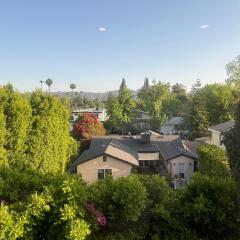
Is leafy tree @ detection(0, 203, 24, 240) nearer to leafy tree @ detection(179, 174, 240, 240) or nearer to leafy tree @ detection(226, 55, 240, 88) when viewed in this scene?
leafy tree @ detection(179, 174, 240, 240)

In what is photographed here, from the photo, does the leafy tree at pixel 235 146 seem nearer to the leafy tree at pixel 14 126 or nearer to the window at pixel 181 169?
the leafy tree at pixel 14 126

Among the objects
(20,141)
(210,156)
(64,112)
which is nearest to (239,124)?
(20,141)

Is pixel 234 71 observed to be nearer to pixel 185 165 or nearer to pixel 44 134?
pixel 185 165

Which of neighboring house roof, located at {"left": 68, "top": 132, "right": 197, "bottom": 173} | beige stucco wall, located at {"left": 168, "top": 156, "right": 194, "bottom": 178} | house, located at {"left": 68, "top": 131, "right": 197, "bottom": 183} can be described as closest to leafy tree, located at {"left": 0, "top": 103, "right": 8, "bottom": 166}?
house, located at {"left": 68, "top": 131, "right": 197, "bottom": 183}

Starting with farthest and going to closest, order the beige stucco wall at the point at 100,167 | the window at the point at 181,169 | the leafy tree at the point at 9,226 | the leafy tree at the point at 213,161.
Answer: the window at the point at 181,169 → the beige stucco wall at the point at 100,167 → the leafy tree at the point at 213,161 → the leafy tree at the point at 9,226

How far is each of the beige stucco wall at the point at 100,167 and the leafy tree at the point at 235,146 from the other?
18108 mm

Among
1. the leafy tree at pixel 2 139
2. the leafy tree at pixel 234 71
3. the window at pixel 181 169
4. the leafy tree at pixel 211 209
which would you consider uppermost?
the leafy tree at pixel 234 71

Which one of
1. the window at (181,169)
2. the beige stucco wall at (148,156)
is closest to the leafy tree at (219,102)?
the beige stucco wall at (148,156)

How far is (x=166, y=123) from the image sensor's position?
68438mm

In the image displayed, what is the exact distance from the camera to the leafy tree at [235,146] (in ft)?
29.5

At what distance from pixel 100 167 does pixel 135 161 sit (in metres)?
3.20

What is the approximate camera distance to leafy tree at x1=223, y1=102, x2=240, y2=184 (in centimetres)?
898

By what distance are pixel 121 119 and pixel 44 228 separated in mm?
50737

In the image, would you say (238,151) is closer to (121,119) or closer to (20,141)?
(20,141)
